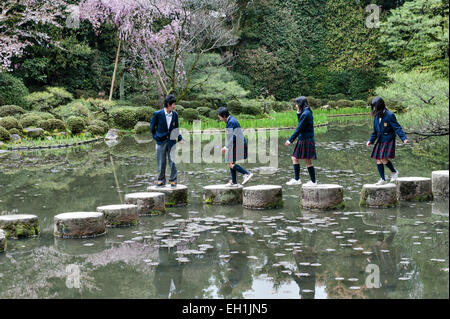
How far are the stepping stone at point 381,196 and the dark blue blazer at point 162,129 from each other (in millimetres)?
3530

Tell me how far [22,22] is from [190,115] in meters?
8.88

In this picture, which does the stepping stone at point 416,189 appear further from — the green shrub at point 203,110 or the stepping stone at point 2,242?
the green shrub at point 203,110

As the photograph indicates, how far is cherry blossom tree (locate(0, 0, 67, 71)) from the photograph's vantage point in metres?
28.0

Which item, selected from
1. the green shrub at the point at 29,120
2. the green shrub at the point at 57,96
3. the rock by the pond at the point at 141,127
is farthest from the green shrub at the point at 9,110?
the rock by the pond at the point at 141,127

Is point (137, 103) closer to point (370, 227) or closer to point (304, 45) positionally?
point (304, 45)

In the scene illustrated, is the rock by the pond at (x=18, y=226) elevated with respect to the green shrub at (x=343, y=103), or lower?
lower

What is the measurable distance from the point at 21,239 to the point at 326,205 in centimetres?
463

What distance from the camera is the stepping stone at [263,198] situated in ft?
33.0

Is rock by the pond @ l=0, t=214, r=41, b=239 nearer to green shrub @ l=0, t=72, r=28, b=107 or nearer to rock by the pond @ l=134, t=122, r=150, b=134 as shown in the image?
rock by the pond @ l=134, t=122, r=150, b=134

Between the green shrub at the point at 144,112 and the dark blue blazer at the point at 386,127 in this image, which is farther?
the green shrub at the point at 144,112

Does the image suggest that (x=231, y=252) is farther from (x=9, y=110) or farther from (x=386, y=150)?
(x=9, y=110)

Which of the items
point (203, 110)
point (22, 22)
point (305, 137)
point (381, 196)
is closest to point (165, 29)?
point (203, 110)

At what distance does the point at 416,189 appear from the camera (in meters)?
10.3

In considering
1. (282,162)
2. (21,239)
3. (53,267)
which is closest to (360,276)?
(53,267)
